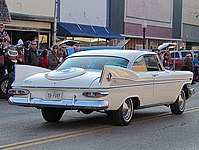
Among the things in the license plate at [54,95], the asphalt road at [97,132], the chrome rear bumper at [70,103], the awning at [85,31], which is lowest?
the asphalt road at [97,132]

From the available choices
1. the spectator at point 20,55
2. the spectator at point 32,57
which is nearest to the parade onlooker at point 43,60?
the spectator at point 32,57

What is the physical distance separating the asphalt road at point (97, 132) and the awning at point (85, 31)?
17.8 meters

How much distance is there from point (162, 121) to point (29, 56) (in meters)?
7.03

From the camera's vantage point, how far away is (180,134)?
8.68m

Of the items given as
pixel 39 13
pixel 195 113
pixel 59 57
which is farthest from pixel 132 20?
pixel 195 113

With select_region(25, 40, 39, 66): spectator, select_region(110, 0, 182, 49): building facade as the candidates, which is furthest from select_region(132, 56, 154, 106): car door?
select_region(110, 0, 182, 49): building facade

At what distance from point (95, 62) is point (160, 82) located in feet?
5.53

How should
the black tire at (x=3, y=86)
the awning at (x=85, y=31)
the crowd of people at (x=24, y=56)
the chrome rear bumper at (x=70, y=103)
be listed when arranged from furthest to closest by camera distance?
the awning at (x=85, y=31) < the black tire at (x=3, y=86) < the crowd of people at (x=24, y=56) < the chrome rear bumper at (x=70, y=103)

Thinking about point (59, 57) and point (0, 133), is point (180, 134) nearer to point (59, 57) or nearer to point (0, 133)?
point (0, 133)

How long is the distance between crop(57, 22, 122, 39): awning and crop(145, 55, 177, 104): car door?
18349 mm

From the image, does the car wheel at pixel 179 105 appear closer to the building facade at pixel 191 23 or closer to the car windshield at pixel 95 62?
the car windshield at pixel 95 62

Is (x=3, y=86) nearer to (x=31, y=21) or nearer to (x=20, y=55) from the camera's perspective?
(x=20, y=55)

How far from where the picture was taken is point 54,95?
8.75m

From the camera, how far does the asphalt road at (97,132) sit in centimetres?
750
